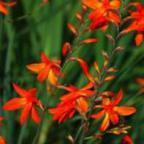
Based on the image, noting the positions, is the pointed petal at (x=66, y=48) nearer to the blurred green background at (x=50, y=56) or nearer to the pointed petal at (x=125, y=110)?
the pointed petal at (x=125, y=110)

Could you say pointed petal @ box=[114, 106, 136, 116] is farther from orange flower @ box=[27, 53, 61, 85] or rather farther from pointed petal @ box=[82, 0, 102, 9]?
pointed petal @ box=[82, 0, 102, 9]

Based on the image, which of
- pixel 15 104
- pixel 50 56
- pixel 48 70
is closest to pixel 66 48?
pixel 48 70

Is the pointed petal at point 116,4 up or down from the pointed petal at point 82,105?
up

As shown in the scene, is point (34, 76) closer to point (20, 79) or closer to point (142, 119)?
point (20, 79)

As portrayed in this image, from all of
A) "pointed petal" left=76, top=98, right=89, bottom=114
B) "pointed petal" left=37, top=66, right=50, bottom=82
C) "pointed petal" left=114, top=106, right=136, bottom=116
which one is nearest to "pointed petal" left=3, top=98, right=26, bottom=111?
"pointed petal" left=37, top=66, right=50, bottom=82

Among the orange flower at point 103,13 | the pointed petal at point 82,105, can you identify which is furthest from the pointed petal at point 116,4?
the pointed petal at point 82,105

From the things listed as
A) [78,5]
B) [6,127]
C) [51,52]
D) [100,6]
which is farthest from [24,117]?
[78,5]

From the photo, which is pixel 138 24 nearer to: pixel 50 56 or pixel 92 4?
pixel 92 4
